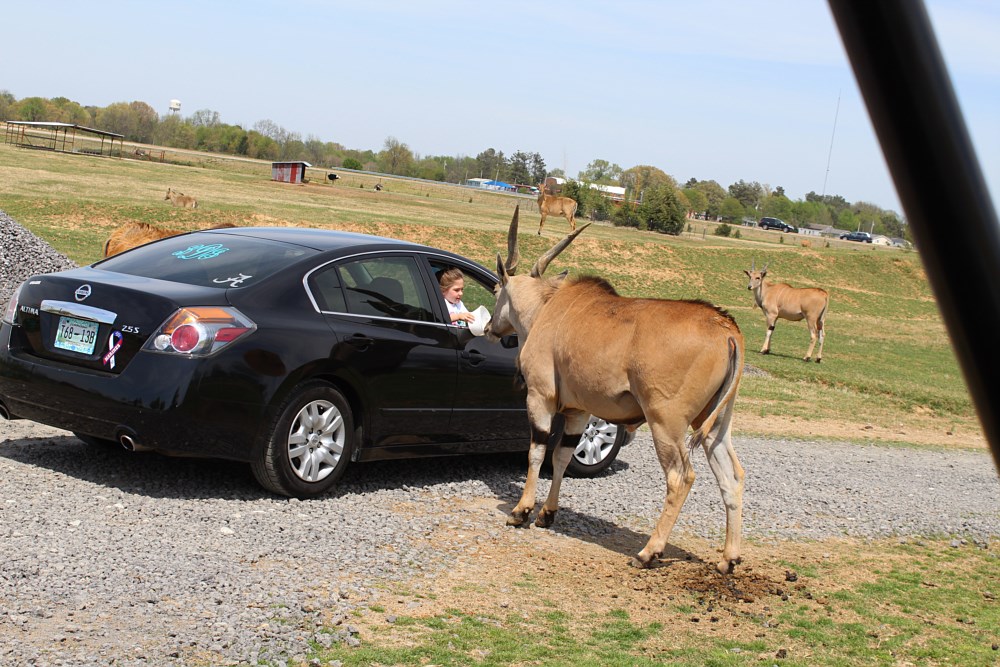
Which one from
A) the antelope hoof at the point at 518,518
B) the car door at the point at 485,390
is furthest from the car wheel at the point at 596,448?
the antelope hoof at the point at 518,518

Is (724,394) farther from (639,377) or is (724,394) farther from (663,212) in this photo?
(663,212)

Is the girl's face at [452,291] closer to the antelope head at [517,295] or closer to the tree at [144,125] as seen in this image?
the antelope head at [517,295]

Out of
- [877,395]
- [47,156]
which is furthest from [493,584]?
[47,156]

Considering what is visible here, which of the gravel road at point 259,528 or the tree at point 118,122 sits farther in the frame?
the tree at point 118,122

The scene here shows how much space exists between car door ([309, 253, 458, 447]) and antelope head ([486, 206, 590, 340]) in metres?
0.46

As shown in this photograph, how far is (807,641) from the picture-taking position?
608 cm

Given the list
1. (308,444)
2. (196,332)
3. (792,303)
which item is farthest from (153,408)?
(792,303)

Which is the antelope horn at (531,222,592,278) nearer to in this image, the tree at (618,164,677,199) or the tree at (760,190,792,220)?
the tree at (618,164,677,199)

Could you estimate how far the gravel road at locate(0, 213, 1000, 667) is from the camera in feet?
16.3

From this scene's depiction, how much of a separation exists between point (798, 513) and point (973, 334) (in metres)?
9.23

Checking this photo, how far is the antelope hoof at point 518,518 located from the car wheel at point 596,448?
1.98 metres

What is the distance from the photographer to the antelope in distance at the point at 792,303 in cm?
2953

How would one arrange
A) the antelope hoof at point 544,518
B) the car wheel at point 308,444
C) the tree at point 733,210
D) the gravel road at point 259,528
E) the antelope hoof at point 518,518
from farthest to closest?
the tree at point 733,210, the antelope hoof at point 544,518, the antelope hoof at point 518,518, the car wheel at point 308,444, the gravel road at point 259,528

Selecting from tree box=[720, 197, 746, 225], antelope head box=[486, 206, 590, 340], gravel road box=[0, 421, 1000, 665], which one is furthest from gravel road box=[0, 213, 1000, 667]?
tree box=[720, 197, 746, 225]
